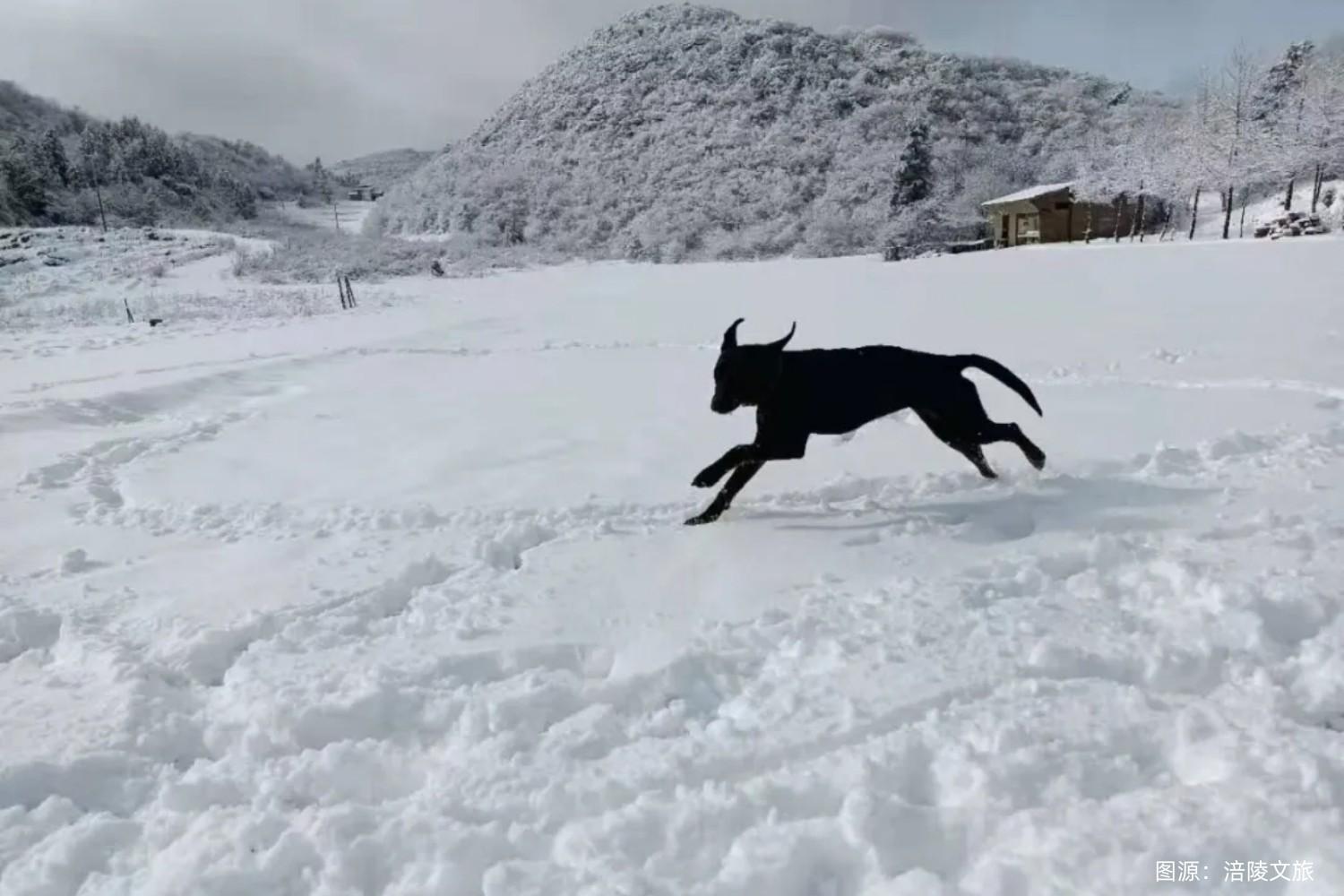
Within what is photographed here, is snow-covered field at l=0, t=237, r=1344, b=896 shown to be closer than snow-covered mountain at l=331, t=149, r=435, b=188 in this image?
Yes

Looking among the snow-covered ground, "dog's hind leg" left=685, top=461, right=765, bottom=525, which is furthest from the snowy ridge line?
the snow-covered ground

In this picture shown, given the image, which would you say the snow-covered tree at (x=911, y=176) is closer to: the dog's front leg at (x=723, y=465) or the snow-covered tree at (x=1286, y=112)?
the snow-covered tree at (x=1286, y=112)

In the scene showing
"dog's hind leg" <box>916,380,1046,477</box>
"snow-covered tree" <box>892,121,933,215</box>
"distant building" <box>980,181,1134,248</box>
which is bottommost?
"dog's hind leg" <box>916,380,1046,477</box>

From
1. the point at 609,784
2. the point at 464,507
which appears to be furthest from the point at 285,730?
the point at 464,507

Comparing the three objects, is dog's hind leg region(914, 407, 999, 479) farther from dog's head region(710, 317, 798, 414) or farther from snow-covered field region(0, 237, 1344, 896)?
dog's head region(710, 317, 798, 414)

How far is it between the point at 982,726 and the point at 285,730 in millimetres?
2247

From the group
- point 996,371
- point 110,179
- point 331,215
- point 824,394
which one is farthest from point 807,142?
point 110,179

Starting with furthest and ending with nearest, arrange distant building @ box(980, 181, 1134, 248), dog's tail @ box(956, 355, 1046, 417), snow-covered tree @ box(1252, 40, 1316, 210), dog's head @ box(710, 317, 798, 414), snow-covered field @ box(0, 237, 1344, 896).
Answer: distant building @ box(980, 181, 1134, 248), snow-covered tree @ box(1252, 40, 1316, 210), dog's tail @ box(956, 355, 1046, 417), dog's head @ box(710, 317, 798, 414), snow-covered field @ box(0, 237, 1344, 896)

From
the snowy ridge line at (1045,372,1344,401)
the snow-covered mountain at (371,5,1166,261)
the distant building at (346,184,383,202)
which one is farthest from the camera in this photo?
the distant building at (346,184,383,202)

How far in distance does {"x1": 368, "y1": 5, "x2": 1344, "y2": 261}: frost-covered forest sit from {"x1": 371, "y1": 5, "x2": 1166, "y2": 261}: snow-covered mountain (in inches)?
8.0

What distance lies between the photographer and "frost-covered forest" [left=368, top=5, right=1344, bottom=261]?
37.8m

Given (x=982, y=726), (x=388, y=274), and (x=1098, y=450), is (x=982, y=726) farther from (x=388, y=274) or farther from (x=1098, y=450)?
(x=388, y=274)

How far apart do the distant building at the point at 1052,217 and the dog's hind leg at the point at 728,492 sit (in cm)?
4125

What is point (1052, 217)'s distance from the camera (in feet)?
133
